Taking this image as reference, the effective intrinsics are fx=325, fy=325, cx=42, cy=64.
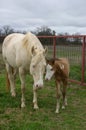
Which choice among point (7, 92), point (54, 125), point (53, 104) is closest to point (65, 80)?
point (53, 104)

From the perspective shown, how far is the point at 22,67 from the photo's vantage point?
6.79m

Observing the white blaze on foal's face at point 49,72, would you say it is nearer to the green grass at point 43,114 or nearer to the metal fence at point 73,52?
the green grass at point 43,114

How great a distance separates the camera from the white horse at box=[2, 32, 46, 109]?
6.10m

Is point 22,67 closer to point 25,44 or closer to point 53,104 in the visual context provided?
point 25,44

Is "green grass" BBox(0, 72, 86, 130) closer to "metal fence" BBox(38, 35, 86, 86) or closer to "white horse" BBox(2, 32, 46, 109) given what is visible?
"white horse" BBox(2, 32, 46, 109)

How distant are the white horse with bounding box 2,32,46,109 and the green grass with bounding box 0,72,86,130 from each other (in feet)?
1.03

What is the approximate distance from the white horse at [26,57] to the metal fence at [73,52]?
2.41 m

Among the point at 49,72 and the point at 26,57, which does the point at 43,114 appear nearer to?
the point at 49,72

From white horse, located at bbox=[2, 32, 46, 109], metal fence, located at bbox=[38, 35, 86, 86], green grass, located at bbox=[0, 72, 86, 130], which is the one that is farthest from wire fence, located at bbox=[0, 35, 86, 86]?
white horse, located at bbox=[2, 32, 46, 109]

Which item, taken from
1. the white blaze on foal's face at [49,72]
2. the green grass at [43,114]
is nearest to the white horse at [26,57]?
the white blaze on foal's face at [49,72]

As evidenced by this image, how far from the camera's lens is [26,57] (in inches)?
261

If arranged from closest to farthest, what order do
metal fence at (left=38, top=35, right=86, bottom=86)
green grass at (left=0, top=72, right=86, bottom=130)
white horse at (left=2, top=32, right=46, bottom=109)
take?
green grass at (left=0, top=72, right=86, bottom=130) → white horse at (left=2, top=32, right=46, bottom=109) → metal fence at (left=38, top=35, right=86, bottom=86)

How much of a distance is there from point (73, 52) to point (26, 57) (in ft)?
13.5

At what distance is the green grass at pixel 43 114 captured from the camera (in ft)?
17.5
